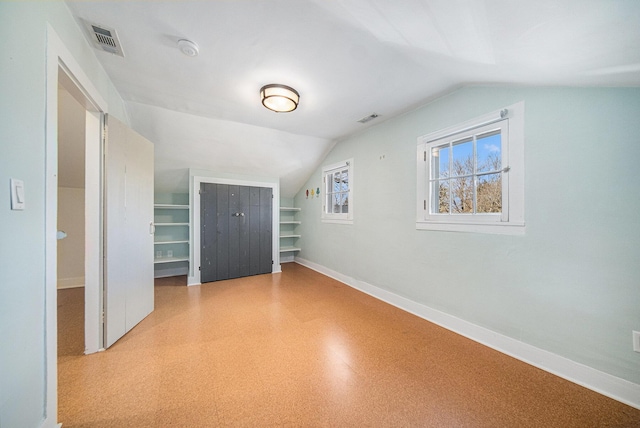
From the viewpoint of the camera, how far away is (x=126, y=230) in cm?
202

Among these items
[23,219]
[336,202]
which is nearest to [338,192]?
[336,202]

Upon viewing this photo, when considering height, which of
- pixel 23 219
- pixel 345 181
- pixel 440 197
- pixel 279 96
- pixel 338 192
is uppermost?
pixel 279 96

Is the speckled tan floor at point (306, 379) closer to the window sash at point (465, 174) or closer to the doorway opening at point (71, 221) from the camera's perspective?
the doorway opening at point (71, 221)

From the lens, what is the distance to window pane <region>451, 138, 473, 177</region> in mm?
2105

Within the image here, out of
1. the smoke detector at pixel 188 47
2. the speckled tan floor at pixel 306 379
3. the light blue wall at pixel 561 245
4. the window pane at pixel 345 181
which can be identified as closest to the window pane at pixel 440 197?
the light blue wall at pixel 561 245

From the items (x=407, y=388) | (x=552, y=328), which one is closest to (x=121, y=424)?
(x=407, y=388)

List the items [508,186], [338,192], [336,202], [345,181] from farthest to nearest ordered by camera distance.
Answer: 1. [336,202]
2. [338,192]
3. [345,181]
4. [508,186]

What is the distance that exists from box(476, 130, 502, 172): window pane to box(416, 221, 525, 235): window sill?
492 mm

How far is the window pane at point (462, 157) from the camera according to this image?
211cm

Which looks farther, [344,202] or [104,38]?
[344,202]

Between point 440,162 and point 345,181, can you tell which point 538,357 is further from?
point 345,181

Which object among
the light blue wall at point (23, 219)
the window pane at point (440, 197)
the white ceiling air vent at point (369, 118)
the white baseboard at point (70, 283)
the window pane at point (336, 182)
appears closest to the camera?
the light blue wall at point (23, 219)

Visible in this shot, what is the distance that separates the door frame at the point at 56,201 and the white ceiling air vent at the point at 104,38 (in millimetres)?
270

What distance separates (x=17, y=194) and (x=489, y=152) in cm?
295
